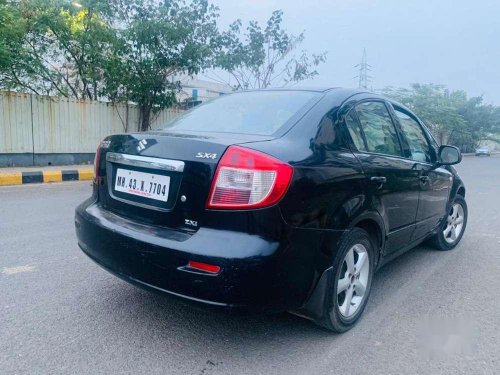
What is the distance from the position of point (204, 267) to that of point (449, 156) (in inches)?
109

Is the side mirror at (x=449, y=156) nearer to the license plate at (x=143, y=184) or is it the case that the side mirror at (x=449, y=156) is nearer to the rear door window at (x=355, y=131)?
the rear door window at (x=355, y=131)

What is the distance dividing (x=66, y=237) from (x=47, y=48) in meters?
8.74

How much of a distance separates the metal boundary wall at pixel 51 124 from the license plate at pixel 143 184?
347 inches

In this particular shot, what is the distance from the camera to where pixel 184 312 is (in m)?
2.70

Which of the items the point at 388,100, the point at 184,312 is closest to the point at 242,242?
the point at 184,312

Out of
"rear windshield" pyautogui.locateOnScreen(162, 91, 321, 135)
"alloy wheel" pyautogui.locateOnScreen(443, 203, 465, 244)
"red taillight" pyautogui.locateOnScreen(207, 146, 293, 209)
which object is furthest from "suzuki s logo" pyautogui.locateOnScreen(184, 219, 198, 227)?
"alloy wheel" pyautogui.locateOnScreen(443, 203, 465, 244)

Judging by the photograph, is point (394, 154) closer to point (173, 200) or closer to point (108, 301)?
point (173, 200)

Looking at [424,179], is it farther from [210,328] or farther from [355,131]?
[210,328]

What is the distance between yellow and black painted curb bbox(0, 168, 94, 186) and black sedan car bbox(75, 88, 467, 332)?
21.2 feet

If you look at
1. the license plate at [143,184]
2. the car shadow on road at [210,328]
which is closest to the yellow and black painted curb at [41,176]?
the car shadow on road at [210,328]

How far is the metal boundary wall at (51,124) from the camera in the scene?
9789 millimetres

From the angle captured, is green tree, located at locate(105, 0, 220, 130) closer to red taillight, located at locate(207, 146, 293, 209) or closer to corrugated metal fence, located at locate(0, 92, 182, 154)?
corrugated metal fence, located at locate(0, 92, 182, 154)

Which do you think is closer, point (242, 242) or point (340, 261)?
point (242, 242)

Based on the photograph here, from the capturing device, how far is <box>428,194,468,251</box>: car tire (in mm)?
4219
